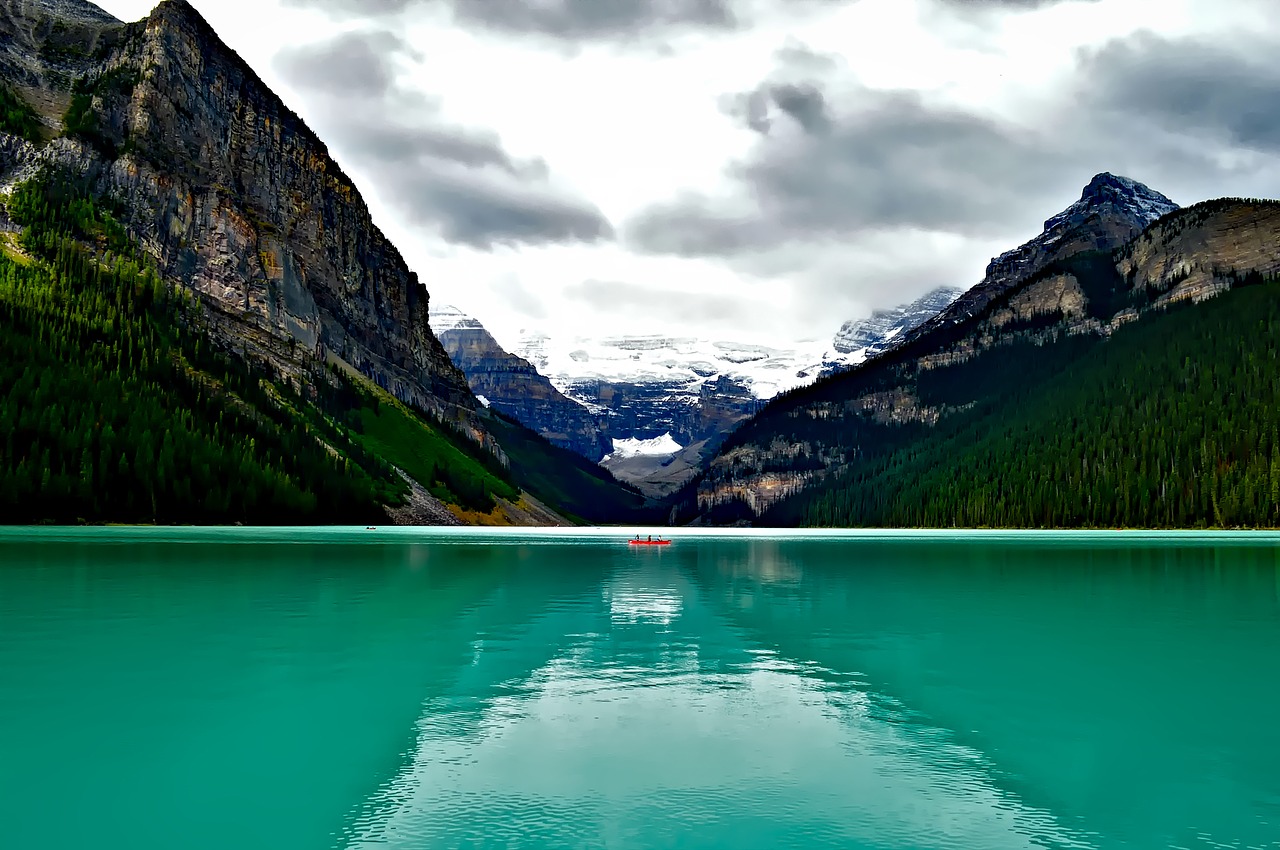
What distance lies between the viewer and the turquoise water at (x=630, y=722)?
64.2ft

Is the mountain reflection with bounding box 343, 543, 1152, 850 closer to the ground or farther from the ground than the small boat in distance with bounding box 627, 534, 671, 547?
farther from the ground

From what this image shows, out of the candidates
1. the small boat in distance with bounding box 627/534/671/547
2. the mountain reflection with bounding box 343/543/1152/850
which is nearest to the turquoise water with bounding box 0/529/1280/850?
the mountain reflection with bounding box 343/543/1152/850

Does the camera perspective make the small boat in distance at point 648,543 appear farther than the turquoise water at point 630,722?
Yes

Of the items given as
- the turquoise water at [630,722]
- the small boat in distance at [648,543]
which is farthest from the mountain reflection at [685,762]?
the small boat in distance at [648,543]

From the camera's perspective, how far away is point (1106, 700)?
105ft

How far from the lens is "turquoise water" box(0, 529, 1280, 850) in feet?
64.2

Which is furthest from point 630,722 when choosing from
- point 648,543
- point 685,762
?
point 648,543

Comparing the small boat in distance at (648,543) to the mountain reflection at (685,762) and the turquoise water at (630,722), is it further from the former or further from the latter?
the mountain reflection at (685,762)

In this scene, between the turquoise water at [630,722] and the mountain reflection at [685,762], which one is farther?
the turquoise water at [630,722]

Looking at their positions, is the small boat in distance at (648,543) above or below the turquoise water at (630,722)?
below

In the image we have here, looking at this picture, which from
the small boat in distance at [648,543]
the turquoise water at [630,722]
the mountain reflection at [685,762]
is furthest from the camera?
the small boat in distance at [648,543]

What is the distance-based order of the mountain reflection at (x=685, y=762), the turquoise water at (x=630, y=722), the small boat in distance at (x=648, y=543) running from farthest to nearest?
the small boat in distance at (x=648, y=543), the turquoise water at (x=630, y=722), the mountain reflection at (x=685, y=762)

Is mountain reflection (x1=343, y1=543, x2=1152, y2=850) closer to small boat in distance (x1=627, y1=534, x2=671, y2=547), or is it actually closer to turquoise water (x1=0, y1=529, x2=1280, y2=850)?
turquoise water (x1=0, y1=529, x2=1280, y2=850)

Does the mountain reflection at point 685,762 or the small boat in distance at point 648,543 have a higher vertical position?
the mountain reflection at point 685,762
